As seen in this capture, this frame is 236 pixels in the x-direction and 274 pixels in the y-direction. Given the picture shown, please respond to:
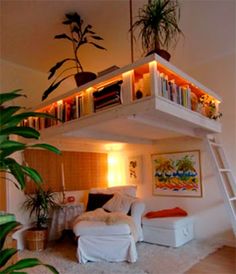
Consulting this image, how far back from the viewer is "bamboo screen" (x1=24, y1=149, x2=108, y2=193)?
14.4 ft

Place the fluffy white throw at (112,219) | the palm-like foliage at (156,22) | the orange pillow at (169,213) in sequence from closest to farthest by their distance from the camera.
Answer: the palm-like foliage at (156,22), the fluffy white throw at (112,219), the orange pillow at (169,213)

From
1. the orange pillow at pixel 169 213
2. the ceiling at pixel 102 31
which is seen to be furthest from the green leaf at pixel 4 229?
the orange pillow at pixel 169 213

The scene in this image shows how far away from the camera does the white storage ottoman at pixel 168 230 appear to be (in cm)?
384

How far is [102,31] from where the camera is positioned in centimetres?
345

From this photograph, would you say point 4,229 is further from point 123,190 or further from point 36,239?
point 123,190

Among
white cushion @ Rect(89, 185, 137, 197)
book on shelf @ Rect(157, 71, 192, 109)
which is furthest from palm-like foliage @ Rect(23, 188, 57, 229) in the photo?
book on shelf @ Rect(157, 71, 192, 109)

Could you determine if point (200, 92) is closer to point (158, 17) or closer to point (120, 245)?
point (158, 17)

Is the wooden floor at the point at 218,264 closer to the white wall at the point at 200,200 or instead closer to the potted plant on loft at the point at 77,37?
the white wall at the point at 200,200

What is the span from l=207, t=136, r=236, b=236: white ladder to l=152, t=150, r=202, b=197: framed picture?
1.75 feet

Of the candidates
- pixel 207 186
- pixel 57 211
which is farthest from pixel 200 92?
pixel 57 211

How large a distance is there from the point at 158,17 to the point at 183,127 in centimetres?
145

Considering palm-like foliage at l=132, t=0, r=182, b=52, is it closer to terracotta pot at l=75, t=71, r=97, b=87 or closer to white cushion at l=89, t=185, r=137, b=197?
terracotta pot at l=75, t=71, r=97, b=87

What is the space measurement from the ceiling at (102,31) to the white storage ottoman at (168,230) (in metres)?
2.62

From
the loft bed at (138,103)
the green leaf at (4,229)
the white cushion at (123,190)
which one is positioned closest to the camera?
the green leaf at (4,229)
